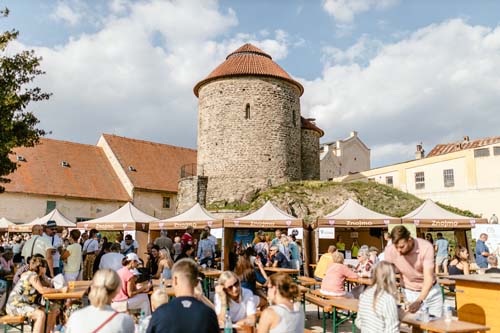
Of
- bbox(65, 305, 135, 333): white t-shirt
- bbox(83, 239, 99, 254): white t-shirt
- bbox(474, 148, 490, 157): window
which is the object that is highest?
bbox(474, 148, 490, 157): window

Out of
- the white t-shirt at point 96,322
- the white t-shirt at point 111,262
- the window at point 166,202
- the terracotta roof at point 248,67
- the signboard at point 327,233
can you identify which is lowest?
the white t-shirt at point 96,322

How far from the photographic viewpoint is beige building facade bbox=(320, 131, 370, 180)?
154 feet

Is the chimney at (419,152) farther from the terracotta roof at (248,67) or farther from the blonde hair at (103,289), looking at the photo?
the blonde hair at (103,289)

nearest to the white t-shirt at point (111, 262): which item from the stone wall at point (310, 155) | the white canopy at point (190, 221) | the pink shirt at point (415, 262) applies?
the pink shirt at point (415, 262)

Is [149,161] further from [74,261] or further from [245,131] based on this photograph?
[74,261]

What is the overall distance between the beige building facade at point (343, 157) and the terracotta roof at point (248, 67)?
1554 cm

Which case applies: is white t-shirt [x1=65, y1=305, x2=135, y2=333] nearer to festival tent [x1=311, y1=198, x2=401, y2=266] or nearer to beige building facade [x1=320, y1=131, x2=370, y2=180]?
festival tent [x1=311, y1=198, x2=401, y2=266]

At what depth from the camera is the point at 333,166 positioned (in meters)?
47.5

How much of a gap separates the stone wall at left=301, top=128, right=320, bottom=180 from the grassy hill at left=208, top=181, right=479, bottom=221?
213 inches

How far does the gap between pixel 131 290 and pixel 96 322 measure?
2.81 metres

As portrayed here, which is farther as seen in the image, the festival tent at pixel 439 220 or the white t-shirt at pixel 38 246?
the festival tent at pixel 439 220

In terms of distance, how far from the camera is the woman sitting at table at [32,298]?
6.09m

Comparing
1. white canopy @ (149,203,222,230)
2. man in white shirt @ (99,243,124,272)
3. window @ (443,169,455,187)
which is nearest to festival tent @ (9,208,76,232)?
white canopy @ (149,203,222,230)

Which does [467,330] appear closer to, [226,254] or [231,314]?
[231,314]
